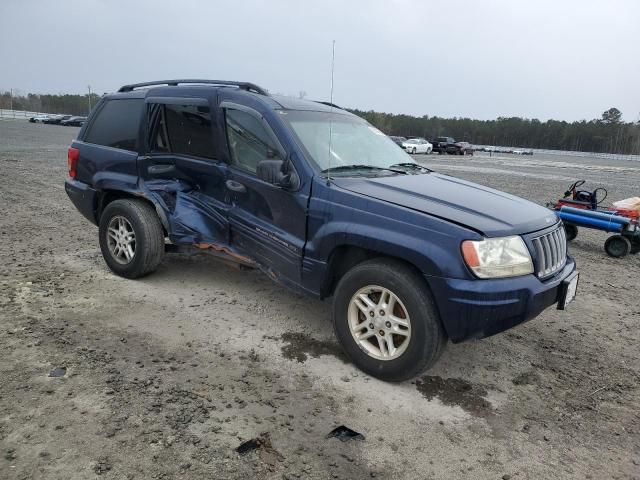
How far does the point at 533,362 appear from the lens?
3.86m

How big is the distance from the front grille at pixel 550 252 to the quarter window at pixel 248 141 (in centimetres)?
202

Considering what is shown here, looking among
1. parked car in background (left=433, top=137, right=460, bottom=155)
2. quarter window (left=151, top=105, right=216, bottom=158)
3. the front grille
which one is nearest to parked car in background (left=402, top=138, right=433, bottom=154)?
parked car in background (left=433, top=137, right=460, bottom=155)

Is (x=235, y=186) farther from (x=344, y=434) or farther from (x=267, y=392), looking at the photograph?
(x=344, y=434)

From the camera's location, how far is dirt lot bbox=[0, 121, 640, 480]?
256cm

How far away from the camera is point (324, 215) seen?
11.8 ft

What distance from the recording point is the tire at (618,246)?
7219mm

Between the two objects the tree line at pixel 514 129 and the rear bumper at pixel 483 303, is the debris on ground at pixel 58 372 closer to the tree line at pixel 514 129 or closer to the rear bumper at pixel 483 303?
the rear bumper at pixel 483 303

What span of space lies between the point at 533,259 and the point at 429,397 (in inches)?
44.7

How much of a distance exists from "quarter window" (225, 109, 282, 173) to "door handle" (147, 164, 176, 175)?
30.3 inches

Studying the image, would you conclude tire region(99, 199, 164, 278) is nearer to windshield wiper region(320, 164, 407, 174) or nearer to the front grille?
windshield wiper region(320, 164, 407, 174)

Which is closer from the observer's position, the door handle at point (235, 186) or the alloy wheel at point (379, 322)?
the alloy wheel at point (379, 322)

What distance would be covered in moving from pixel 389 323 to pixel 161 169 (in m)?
2.76

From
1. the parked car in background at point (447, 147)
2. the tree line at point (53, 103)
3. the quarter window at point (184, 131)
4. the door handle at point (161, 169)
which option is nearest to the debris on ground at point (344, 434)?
the quarter window at point (184, 131)

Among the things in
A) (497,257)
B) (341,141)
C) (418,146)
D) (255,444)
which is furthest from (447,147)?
(255,444)
